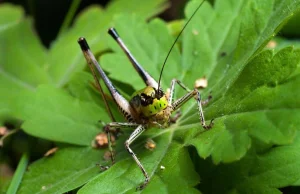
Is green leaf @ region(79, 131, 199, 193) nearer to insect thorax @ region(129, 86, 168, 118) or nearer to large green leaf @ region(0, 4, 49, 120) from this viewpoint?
insect thorax @ region(129, 86, 168, 118)

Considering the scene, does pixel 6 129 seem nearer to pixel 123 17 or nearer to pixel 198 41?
pixel 123 17

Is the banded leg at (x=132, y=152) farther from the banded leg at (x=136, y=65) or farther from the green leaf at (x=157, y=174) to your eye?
the banded leg at (x=136, y=65)

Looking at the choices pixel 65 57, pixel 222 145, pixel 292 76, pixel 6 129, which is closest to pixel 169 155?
pixel 222 145

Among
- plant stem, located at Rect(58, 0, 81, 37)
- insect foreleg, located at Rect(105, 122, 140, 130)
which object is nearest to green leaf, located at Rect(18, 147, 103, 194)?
insect foreleg, located at Rect(105, 122, 140, 130)

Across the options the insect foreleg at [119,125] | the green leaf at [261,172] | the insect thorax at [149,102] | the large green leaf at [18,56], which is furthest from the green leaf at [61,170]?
the large green leaf at [18,56]

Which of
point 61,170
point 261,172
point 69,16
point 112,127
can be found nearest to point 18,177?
point 61,170

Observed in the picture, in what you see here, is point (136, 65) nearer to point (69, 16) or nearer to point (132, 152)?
point (132, 152)
